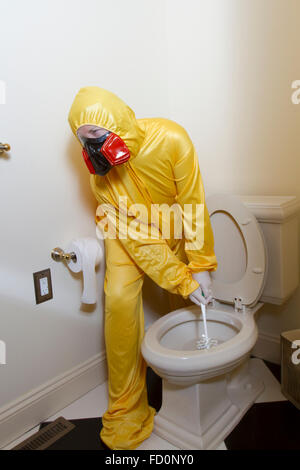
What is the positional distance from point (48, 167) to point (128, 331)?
2.14ft

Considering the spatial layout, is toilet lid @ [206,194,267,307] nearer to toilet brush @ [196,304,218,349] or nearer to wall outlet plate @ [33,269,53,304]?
toilet brush @ [196,304,218,349]

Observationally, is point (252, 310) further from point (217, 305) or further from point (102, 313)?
point (102, 313)

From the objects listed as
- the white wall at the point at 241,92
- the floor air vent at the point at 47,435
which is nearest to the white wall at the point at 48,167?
the floor air vent at the point at 47,435

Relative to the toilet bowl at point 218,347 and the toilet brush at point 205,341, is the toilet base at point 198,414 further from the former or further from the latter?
the toilet brush at point 205,341

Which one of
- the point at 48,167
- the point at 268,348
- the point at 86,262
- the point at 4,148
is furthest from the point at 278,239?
the point at 4,148

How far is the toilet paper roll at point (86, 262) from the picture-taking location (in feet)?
4.51

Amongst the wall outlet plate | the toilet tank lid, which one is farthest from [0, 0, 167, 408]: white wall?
the toilet tank lid

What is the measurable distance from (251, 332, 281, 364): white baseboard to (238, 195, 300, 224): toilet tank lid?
0.58 m

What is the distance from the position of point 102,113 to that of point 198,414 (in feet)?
3.25

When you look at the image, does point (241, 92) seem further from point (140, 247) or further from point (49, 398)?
point (49, 398)

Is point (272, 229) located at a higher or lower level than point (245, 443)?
higher

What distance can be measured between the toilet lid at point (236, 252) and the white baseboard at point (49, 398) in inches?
24.0

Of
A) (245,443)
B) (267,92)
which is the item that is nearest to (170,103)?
(267,92)

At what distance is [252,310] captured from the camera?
1.36m
